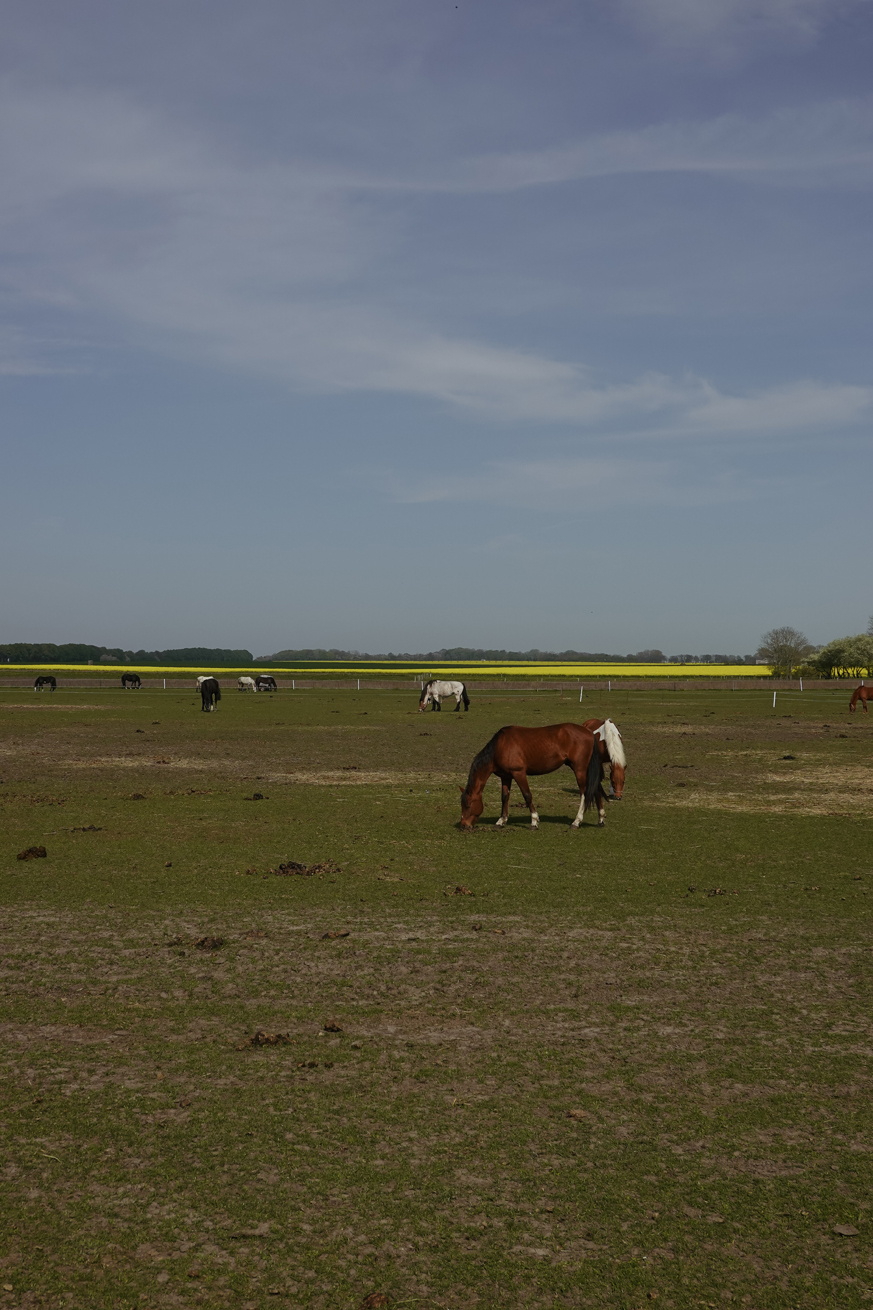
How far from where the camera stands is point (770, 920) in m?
10.5

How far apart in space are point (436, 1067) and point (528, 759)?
9366 millimetres

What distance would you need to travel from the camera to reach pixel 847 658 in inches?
4491

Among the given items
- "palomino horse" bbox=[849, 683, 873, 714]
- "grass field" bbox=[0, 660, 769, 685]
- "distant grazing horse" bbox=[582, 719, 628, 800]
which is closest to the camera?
"distant grazing horse" bbox=[582, 719, 628, 800]

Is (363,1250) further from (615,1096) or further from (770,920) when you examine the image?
(770,920)

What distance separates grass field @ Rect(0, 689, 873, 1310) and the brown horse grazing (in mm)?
623

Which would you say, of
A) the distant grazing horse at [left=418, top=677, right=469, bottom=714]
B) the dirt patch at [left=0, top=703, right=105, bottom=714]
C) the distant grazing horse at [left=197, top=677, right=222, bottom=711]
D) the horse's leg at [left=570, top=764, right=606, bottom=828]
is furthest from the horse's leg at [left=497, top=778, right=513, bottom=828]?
the dirt patch at [left=0, top=703, right=105, bottom=714]

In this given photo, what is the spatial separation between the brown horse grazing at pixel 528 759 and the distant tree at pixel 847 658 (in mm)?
101994

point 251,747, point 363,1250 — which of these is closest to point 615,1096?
point 363,1250

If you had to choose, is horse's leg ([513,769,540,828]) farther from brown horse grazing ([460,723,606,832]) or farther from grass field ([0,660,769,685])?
grass field ([0,660,769,685])

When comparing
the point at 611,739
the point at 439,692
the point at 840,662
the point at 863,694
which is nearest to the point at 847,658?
the point at 840,662

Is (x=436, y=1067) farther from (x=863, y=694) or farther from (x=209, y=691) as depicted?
(x=863, y=694)

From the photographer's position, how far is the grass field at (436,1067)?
457 cm

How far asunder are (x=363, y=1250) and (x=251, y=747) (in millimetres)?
27365

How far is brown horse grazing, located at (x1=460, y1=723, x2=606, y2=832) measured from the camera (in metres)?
15.8
